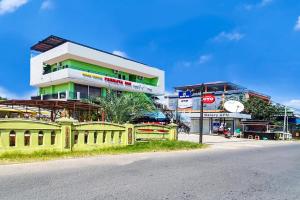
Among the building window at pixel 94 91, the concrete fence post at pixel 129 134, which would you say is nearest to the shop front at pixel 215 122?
the building window at pixel 94 91

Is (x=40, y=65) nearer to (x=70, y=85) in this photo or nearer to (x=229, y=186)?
(x=70, y=85)

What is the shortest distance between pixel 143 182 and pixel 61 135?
265 inches

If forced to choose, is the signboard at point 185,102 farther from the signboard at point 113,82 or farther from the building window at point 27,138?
the building window at point 27,138

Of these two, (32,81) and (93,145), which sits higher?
(32,81)

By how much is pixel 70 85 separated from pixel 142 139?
61.7ft

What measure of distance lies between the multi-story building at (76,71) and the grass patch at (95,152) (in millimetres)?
18573

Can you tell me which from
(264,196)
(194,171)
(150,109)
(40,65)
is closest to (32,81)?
Result: (40,65)

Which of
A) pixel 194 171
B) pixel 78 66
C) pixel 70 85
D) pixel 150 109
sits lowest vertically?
pixel 194 171

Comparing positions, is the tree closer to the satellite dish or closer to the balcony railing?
the balcony railing

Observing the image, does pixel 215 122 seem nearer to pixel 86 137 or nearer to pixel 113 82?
pixel 113 82

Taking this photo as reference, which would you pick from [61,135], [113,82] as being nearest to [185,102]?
[61,135]

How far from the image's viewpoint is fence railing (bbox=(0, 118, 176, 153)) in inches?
456

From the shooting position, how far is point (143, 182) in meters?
7.45

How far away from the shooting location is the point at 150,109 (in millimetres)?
27875
